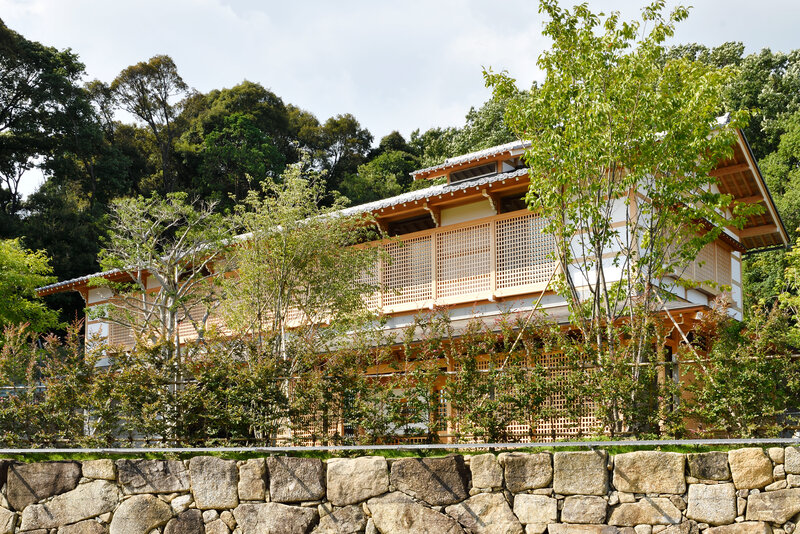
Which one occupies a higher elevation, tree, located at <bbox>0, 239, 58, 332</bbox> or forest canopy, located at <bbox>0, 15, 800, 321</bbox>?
forest canopy, located at <bbox>0, 15, 800, 321</bbox>

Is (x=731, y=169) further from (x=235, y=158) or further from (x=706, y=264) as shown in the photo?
(x=235, y=158)

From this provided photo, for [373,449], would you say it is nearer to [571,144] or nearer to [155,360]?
[155,360]

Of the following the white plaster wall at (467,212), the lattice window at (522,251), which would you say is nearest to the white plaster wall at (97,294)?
the white plaster wall at (467,212)

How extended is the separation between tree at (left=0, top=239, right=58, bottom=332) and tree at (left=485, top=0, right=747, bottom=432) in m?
15.3

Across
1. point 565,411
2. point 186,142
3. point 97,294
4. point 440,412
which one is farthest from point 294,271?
point 186,142

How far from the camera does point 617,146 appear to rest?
379 inches

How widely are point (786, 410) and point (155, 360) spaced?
7.57 m

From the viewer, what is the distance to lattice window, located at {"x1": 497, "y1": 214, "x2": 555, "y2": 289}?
15500 mm

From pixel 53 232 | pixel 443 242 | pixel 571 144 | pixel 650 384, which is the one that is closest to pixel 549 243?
pixel 443 242

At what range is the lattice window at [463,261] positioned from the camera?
1630 centimetres

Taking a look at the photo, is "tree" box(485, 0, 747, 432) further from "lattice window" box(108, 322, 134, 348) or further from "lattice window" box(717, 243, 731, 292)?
"lattice window" box(108, 322, 134, 348)

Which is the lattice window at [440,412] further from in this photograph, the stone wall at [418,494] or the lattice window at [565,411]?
the lattice window at [565,411]

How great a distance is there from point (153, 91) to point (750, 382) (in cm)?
4131

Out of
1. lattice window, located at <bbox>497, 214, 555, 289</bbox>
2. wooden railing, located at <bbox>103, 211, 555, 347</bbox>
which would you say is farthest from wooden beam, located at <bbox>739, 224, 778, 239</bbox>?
wooden railing, located at <bbox>103, 211, 555, 347</bbox>
